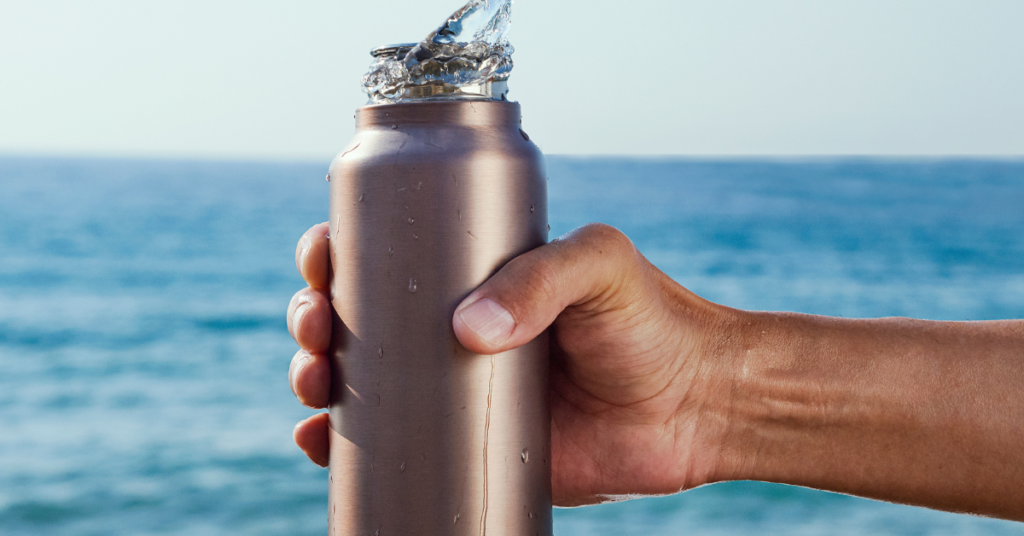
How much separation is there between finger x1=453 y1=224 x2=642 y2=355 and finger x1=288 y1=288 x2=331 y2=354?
8.8 inches

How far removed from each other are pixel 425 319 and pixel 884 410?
115cm

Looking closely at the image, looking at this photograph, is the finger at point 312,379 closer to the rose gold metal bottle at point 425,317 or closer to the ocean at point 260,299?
the rose gold metal bottle at point 425,317

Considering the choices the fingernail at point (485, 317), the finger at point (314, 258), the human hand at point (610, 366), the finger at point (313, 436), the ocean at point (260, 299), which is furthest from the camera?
the ocean at point (260, 299)

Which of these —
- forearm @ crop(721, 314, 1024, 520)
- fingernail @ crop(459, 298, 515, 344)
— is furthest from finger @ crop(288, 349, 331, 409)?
forearm @ crop(721, 314, 1024, 520)

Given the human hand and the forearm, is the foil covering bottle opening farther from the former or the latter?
the forearm

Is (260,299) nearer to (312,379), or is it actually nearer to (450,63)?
(312,379)

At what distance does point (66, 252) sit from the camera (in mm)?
21062

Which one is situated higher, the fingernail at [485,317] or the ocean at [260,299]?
the fingernail at [485,317]

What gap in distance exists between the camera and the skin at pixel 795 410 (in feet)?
5.71

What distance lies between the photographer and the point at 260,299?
16.7 m

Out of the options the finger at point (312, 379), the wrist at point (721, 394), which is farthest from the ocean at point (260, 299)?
the finger at point (312, 379)

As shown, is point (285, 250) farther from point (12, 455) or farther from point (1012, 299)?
point (1012, 299)

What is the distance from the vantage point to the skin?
1.74 metres

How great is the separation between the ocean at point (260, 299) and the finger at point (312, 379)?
6.99 m
